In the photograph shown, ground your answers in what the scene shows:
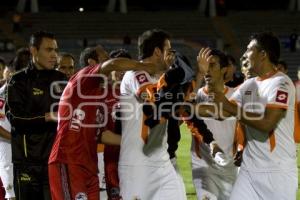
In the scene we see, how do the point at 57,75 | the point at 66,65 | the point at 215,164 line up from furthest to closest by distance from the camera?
the point at 66,65 < the point at 215,164 < the point at 57,75

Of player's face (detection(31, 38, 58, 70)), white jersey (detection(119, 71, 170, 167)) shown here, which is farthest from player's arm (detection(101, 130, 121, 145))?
player's face (detection(31, 38, 58, 70))

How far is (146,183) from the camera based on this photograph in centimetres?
539

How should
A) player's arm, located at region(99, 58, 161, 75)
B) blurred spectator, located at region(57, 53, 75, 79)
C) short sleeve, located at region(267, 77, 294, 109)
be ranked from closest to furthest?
1. player's arm, located at region(99, 58, 161, 75)
2. short sleeve, located at region(267, 77, 294, 109)
3. blurred spectator, located at region(57, 53, 75, 79)

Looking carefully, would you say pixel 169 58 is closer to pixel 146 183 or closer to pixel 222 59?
pixel 146 183

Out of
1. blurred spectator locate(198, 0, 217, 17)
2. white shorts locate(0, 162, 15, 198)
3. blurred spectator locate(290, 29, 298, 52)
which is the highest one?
blurred spectator locate(198, 0, 217, 17)

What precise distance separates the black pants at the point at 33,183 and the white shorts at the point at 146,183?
27.1 inches

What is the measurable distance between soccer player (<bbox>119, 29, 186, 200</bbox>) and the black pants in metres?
0.68

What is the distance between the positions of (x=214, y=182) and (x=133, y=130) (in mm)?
1642

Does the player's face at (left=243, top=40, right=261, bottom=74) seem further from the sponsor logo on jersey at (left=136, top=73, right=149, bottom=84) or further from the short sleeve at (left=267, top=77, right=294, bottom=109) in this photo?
the sponsor logo on jersey at (left=136, top=73, right=149, bottom=84)

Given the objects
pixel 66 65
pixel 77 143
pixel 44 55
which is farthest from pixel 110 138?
pixel 66 65

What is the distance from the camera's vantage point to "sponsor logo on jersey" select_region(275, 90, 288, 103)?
5.01m

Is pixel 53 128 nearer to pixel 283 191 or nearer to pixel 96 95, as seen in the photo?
pixel 96 95

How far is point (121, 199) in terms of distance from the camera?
5.57 metres

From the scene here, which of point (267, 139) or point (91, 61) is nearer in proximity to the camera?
point (267, 139)
